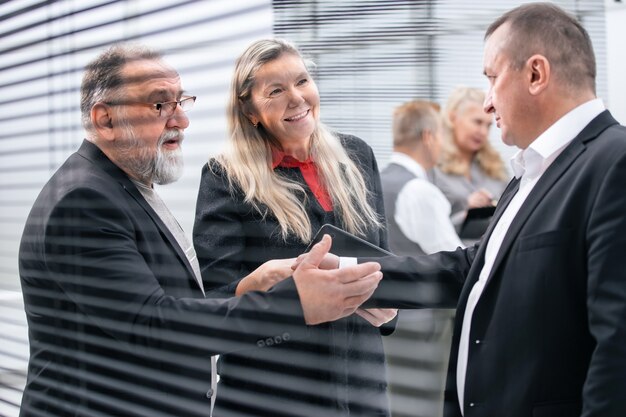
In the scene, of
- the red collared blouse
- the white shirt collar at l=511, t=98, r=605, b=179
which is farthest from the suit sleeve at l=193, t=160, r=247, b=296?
the white shirt collar at l=511, t=98, r=605, b=179

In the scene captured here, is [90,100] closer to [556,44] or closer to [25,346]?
[556,44]

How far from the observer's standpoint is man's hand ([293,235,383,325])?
183 centimetres

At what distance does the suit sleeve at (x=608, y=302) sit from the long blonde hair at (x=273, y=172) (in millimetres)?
726

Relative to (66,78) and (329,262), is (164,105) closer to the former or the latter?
(329,262)

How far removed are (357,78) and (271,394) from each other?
2.65 feet

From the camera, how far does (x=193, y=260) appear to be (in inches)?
91.0

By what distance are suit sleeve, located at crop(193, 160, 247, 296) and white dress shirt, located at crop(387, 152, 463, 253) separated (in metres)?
0.48

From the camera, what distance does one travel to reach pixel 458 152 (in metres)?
2.58

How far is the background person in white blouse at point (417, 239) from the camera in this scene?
2055mm

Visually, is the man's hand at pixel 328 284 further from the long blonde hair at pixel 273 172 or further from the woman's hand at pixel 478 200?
the woman's hand at pixel 478 200

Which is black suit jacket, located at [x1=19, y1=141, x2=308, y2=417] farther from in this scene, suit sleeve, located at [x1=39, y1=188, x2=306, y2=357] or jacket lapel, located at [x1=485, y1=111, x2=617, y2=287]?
jacket lapel, located at [x1=485, y1=111, x2=617, y2=287]

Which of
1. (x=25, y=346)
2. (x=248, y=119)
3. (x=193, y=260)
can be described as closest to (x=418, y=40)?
(x=248, y=119)

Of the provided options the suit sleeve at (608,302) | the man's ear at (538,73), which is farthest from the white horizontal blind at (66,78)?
the suit sleeve at (608,302)

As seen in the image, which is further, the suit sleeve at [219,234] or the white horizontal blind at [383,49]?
the suit sleeve at [219,234]
